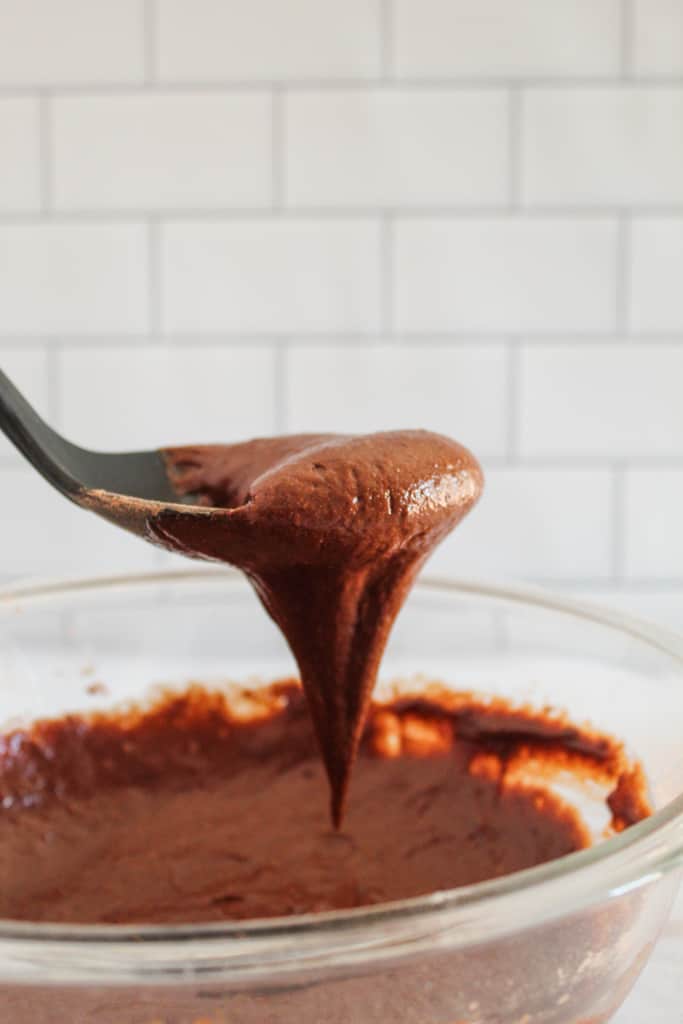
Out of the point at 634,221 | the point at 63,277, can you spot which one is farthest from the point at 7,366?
the point at 634,221

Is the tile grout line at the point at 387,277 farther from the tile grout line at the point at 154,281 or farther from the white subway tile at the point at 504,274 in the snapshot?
the tile grout line at the point at 154,281

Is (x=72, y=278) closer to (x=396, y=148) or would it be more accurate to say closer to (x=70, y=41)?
(x=70, y=41)

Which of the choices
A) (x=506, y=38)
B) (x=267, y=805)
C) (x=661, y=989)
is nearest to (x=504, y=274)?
(x=506, y=38)

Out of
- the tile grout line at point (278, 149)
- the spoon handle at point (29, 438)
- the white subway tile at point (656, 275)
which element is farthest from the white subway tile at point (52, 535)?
the spoon handle at point (29, 438)

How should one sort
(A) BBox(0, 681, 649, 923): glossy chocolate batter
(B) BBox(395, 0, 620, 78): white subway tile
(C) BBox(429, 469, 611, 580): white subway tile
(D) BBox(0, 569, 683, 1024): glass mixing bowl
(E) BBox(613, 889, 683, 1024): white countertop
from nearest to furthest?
(D) BBox(0, 569, 683, 1024): glass mixing bowl
(E) BBox(613, 889, 683, 1024): white countertop
(A) BBox(0, 681, 649, 923): glossy chocolate batter
(B) BBox(395, 0, 620, 78): white subway tile
(C) BBox(429, 469, 611, 580): white subway tile

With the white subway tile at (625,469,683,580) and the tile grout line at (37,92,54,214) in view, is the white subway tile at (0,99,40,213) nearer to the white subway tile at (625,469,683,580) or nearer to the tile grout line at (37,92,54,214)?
the tile grout line at (37,92,54,214)

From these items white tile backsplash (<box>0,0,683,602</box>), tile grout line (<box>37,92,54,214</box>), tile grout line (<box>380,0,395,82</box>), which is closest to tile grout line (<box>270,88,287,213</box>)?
white tile backsplash (<box>0,0,683,602</box>)

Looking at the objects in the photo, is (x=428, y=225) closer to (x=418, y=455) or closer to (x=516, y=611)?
(x=516, y=611)
